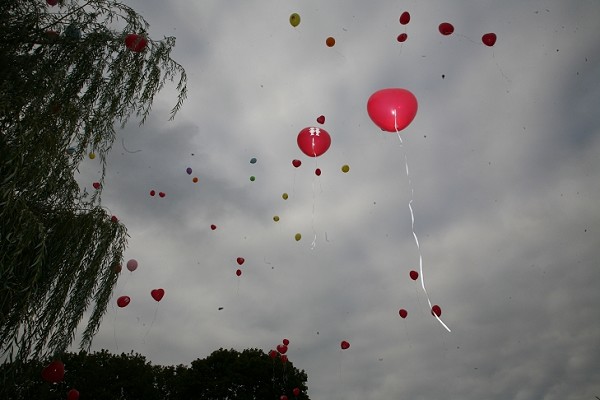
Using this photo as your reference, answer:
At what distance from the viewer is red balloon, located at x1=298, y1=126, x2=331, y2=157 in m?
6.53

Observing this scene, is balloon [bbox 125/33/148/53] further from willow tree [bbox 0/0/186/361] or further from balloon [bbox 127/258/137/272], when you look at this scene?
balloon [bbox 127/258/137/272]

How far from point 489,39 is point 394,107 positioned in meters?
1.83

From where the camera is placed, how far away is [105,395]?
1194cm

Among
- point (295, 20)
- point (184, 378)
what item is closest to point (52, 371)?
point (295, 20)

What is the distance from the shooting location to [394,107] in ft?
17.4

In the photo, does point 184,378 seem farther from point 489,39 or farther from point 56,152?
point 489,39

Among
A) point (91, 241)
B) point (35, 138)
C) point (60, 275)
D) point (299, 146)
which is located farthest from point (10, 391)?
point (299, 146)

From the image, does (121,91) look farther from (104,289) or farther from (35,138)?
(104,289)

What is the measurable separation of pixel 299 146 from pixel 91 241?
142 inches

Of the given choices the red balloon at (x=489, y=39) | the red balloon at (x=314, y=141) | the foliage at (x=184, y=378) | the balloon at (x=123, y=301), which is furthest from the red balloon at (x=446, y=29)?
the foliage at (x=184, y=378)

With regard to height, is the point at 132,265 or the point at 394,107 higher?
the point at 394,107

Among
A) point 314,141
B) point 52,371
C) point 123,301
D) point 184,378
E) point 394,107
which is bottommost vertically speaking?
point 52,371

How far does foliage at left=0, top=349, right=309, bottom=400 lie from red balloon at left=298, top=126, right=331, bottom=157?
9986mm

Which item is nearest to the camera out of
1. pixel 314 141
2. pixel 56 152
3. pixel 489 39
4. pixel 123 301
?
pixel 56 152
